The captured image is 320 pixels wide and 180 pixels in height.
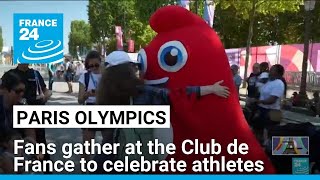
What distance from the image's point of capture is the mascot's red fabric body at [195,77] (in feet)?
7.44

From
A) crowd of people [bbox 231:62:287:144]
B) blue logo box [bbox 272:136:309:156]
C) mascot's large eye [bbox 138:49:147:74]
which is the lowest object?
blue logo box [bbox 272:136:309:156]

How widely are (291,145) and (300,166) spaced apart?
11cm

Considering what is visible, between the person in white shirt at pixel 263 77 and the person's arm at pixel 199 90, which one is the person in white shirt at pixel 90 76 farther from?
the person in white shirt at pixel 263 77

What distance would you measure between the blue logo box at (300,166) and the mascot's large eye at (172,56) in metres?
0.69

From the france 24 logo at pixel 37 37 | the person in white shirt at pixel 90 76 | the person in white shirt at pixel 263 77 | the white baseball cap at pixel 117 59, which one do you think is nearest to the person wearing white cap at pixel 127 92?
the white baseball cap at pixel 117 59

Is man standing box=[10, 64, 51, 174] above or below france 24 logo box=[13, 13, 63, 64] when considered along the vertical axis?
below

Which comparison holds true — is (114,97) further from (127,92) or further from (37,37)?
(37,37)

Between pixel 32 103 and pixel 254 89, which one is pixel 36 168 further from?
pixel 254 89

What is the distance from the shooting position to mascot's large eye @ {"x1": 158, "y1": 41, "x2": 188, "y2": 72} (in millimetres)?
2307

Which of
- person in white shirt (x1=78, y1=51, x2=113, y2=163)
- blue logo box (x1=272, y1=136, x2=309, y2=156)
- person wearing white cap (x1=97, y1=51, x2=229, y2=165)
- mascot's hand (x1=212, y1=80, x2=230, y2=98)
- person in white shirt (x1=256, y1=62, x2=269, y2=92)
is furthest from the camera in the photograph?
person in white shirt (x1=256, y1=62, x2=269, y2=92)

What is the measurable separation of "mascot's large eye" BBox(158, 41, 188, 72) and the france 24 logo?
0.51m

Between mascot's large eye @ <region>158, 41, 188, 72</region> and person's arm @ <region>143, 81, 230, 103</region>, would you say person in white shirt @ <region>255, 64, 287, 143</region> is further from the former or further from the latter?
mascot's large eye @ <region>158, 41, 188, 72</region>

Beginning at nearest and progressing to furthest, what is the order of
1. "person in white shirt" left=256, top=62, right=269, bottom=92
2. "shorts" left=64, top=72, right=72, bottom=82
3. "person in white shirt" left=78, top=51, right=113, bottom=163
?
"person in white shirt" left=78, top=51, right=113, bottom=163 < "person in white shirt" left=256, top=62, right=269, bottom=92 < "shorts" left=64, top=72, right=72, bottom=82

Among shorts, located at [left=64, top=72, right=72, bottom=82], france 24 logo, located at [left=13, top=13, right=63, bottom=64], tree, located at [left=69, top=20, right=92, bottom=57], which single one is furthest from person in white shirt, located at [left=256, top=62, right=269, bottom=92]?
shorts, located at [left=64, top=72, right=72, bottom=82]
